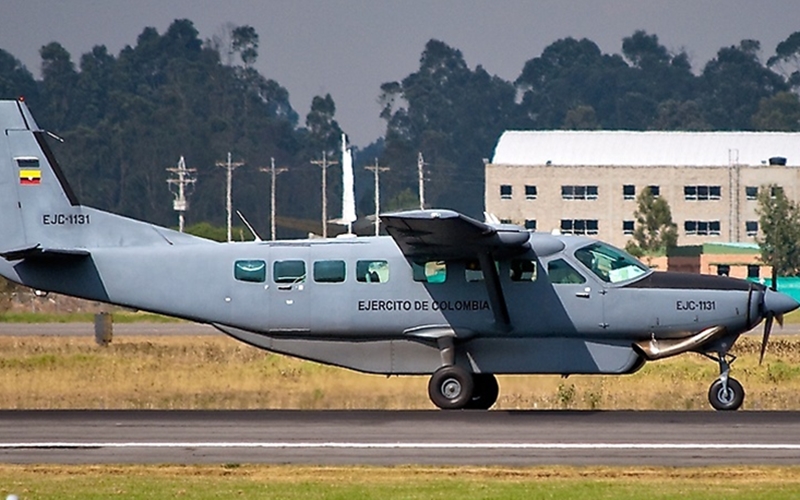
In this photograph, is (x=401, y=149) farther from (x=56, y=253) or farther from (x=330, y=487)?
(x=330, y=487)

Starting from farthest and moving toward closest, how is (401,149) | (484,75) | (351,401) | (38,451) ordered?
(484,75), (401,149), (351,401), (38,451)

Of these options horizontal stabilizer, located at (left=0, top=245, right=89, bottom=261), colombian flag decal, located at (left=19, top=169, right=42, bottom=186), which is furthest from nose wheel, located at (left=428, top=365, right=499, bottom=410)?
colombian flag decal, located at (left=19, top=169, right=42, bottom=186)

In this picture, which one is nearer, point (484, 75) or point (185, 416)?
point (185, 416)

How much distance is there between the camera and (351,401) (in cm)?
2377

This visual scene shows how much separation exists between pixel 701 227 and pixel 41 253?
7004cm

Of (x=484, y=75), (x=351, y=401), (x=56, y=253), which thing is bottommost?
(x=351, y=401)

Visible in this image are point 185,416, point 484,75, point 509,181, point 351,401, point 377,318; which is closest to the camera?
point 185,416

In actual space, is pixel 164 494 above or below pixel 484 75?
below

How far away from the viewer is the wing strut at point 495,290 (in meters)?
21.7

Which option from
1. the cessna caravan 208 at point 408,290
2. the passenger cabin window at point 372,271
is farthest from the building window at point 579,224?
the passenger cabin window at point 372,271

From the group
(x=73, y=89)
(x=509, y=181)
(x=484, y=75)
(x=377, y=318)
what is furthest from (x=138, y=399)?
(x=484, y=75)

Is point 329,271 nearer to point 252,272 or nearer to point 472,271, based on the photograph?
point 252,272

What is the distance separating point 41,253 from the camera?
73.8 feet

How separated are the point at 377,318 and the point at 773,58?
530ft
